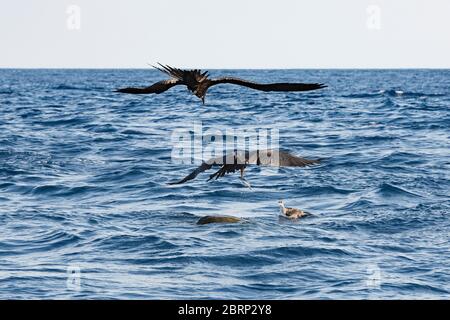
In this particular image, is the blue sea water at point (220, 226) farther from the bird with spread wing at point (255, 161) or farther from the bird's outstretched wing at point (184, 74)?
the bird's outstretched wing at point (184, 74)

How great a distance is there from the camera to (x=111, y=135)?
140ft

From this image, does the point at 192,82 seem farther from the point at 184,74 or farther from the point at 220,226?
the point at 220,226

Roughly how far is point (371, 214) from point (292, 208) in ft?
6.48

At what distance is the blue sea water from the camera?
51.9 ft

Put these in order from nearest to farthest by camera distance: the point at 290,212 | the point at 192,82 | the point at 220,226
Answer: the point at 192,82, the point at 220,226, the point at 290,212

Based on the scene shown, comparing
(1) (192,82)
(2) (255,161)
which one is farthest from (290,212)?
(1) (192,82)

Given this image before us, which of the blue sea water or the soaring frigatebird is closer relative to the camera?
the soaring frigatebird

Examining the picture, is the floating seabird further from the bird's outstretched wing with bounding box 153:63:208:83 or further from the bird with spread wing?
the bird's outstretched wing with bounding box 153:63:208:83

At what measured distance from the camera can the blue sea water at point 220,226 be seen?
1583cm

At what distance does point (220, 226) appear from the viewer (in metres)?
20.7

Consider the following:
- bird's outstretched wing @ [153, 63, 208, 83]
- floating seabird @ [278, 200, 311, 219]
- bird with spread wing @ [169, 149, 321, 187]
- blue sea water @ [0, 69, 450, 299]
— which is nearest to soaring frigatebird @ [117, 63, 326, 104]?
bird's outstretched wing @ [153, 63, 208, 83]

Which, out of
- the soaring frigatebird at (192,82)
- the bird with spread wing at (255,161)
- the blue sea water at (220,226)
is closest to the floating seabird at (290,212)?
the blue sea water at (220,226)
